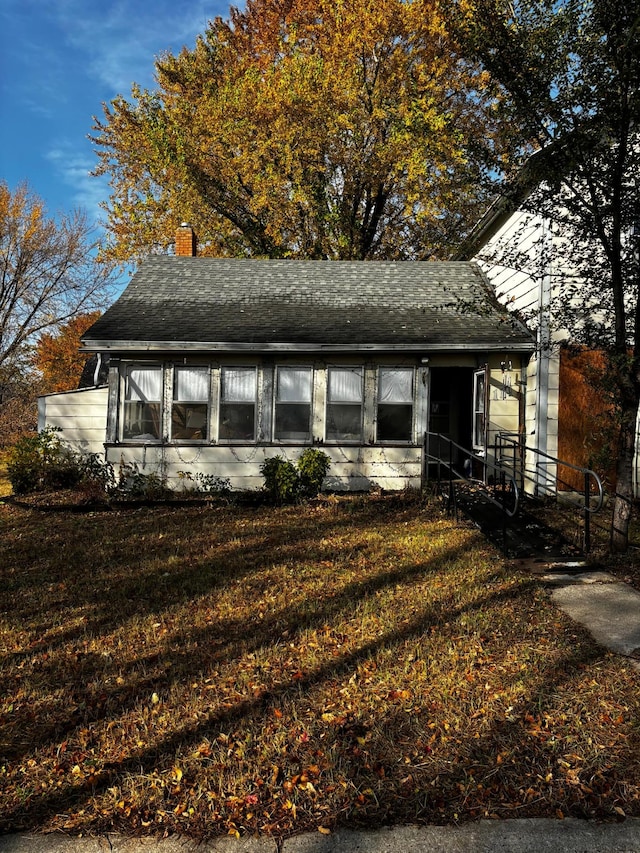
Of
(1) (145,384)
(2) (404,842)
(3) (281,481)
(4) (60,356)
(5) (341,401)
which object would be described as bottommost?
(2) (404,842)

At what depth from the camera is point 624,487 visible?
708 cm

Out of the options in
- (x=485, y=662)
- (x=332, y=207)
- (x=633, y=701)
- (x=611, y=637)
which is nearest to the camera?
(x=633, y=701)

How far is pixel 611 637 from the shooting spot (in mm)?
4723

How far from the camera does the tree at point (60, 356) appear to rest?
76.2 ft

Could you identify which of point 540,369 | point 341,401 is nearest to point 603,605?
point 540,369

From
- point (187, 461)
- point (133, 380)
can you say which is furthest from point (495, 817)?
point (133, 380)

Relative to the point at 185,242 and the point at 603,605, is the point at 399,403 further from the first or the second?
the point at 185,242

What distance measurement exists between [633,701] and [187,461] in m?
9.11

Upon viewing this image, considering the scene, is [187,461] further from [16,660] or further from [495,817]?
[495,817]

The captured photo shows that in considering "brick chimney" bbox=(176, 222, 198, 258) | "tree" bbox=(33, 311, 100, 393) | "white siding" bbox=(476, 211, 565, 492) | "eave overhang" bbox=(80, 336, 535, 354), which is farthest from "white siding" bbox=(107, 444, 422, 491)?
"tree" bbox=(33, 311, 100, 393)

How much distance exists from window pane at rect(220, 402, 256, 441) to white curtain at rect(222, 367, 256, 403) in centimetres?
12

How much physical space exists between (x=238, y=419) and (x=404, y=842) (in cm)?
952

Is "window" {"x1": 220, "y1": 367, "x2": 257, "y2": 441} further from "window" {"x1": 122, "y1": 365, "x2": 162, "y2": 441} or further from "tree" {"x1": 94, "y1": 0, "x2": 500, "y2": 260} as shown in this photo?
"tree" {"x1": 94, "y1": 0, "x2": 500, "y2": 260}

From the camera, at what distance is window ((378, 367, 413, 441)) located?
459 inches
